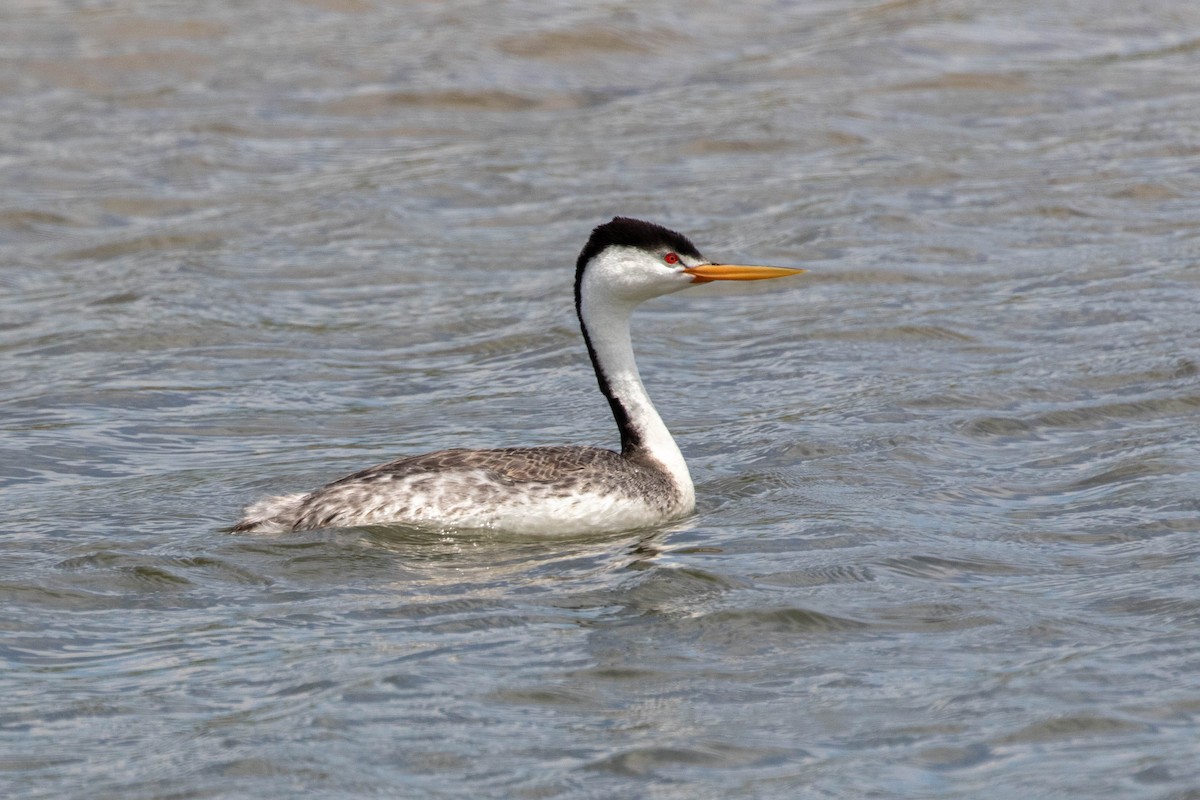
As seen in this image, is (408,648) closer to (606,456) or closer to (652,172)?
(606,456)

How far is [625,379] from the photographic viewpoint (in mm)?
10305

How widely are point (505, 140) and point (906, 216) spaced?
15.3 ft

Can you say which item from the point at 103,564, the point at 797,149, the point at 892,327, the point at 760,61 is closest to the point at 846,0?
the point at 760,61

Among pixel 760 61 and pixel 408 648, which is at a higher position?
pixel 760 61

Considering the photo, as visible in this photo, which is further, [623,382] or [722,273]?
[623,382]

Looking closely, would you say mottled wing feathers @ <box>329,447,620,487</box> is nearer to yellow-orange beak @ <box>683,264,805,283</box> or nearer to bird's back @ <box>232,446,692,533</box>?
bird's back @ <box>232,446,692,533</box>

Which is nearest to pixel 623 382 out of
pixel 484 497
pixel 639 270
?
pixel 639 270

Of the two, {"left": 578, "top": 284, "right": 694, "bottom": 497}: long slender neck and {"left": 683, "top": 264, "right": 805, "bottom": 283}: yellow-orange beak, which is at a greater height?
{"left": 683, "top": 264, "right": 805, "bottom": 283}: yellow-orange beak

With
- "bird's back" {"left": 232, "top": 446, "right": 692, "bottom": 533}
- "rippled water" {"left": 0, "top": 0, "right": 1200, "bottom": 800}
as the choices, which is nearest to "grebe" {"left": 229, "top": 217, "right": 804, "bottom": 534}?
"bird's back" {"left": 232, "top": 446, "right": 692, "bottom": 533}

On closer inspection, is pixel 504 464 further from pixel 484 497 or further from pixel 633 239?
pixel 633 239

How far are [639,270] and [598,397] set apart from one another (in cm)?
304

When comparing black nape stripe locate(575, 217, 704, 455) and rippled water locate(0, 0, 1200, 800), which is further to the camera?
black nape stripe locate(575, 217, 704, 455)

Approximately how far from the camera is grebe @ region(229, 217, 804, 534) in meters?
9.48

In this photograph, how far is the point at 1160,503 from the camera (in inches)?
389
